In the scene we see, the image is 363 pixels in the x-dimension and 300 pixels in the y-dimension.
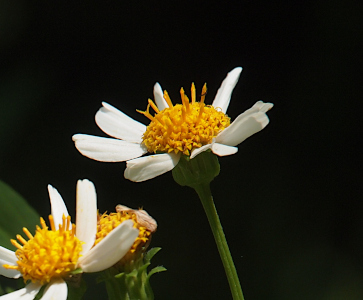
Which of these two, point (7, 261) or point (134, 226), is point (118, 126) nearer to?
point (134, 226)

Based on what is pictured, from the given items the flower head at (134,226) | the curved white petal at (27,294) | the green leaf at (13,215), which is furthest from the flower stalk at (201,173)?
the green leaf at (13,215)

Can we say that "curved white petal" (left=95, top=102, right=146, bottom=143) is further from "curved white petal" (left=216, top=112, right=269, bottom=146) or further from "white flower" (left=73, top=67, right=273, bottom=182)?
"curved white petal" (left=216, top=112, right=269, bottom=146)

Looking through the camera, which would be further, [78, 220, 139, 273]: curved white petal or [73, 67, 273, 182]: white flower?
[73, 67, 273, 182]: white flower

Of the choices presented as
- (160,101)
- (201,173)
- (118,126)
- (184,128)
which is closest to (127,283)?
(201,173)

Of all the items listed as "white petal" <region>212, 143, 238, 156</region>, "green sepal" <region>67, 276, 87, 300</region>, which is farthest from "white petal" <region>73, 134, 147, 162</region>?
"green sepal" <region>67, 276, 87, 300</region>

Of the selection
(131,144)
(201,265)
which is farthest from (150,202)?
(131,144)

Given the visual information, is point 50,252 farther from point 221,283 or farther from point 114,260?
point 221,283
